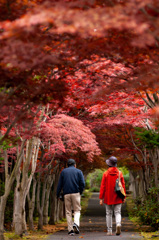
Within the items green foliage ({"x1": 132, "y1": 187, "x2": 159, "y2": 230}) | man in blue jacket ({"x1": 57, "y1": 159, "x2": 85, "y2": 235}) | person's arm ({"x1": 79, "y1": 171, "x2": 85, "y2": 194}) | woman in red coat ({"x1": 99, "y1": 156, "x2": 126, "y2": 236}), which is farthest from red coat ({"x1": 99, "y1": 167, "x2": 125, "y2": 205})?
green foliage ({"x1": 132, "y1": 187, "x2": 159, "y2": 230})

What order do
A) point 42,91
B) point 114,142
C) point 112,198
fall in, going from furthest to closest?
point 114,142 < point 112,198 < point 42,91

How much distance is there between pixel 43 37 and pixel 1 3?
721mm

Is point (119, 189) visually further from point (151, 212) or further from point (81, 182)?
point (151, 212)

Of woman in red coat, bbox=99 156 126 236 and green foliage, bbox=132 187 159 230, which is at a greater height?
woman in red coat, bbox=99 156 126 236

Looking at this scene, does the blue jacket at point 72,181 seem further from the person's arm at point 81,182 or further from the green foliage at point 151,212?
the green foliage at point 151,212

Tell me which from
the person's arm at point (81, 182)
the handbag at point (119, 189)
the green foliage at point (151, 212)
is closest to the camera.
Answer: the handbag at point (119, 189)

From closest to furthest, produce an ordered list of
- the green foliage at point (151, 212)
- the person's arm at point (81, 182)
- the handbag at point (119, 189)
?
1. the handbag at point (119, 189)
2. the person's arm at point (81, 182)
3. the green foliage at point (151, 212)

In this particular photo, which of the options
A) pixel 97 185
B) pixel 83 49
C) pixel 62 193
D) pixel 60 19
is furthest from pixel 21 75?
pixel 97 185

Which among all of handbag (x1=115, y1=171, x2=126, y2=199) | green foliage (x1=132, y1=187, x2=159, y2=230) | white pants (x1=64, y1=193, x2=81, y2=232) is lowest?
green foliage (x1=132, y1=187, x2=159, y2=230)

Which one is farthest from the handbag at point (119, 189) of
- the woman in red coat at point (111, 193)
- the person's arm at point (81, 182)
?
the person's arm at point (81, 182)

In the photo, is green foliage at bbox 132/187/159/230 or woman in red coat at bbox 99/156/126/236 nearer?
woman in red coat at bbox 99/156/126/236

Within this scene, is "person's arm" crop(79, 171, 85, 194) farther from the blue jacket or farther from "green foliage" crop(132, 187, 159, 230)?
"green foliage" crop(132, 187, 159, 230)

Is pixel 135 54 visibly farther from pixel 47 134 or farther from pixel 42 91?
pixel 47 134

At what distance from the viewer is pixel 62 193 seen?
8.68 meters
